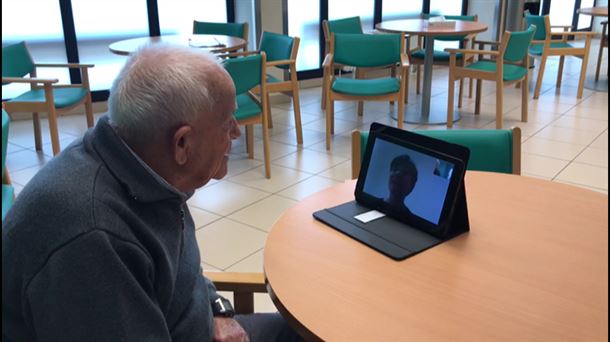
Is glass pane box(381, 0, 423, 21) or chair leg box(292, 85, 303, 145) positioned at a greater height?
glass pane box(381, 0, 423, 21)

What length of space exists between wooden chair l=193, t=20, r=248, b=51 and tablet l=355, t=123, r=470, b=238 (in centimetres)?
380

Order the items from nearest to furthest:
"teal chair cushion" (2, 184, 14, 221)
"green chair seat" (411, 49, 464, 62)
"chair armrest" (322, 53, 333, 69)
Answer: "teal chair cushion" (2, 184, 14, 221) < "chair armrest" (322, 53, 333, 69) < "green chair seat" (411, 49, 464, 62)

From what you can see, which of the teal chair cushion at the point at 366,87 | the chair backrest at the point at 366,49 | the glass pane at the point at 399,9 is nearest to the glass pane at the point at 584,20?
the glass pane at the point at 399,9

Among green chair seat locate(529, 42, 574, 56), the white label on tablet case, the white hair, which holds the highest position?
the white hair

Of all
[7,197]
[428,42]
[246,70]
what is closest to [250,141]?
[246,70]

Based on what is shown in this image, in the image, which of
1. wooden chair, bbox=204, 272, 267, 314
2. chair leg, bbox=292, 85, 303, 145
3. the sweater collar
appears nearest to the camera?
the sweater collar

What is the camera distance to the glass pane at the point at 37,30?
5.07 meters

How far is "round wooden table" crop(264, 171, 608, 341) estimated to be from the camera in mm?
1075

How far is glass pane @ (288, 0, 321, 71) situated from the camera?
6.55 m

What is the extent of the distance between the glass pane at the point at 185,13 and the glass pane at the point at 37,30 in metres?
1.00

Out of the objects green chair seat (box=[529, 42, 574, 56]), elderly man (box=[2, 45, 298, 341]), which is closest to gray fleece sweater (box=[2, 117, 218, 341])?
elderly man (box=[2, 45, 298, 341])

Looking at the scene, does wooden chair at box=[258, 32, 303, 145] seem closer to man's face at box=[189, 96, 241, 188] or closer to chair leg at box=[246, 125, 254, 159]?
chair leg at box=[246, 125, 254, 159]

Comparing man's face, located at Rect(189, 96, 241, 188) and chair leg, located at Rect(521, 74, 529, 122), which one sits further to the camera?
chair leg, located at Rect(521, 74, 529, 122)

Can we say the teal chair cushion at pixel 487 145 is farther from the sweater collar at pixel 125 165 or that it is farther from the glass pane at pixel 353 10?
the glass pane at pixel 353 10
